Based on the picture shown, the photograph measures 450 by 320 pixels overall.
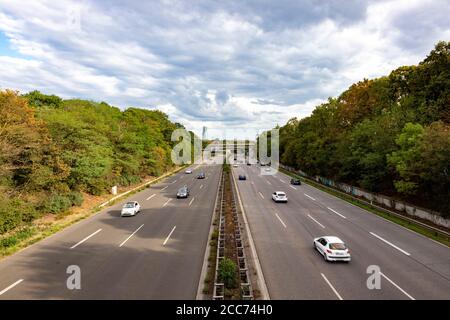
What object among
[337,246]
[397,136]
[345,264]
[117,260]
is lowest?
[117,260]

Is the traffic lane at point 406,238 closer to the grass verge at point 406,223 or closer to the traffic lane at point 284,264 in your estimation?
the grass verge at point 406,223

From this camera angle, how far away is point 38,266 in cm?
1795

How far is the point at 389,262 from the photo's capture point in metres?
18.6

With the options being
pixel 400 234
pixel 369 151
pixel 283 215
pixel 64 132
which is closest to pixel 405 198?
pixel 369 151

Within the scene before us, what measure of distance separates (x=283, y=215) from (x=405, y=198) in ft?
54.6

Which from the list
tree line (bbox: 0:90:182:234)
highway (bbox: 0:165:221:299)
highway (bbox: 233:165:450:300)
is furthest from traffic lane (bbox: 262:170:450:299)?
tree line (bbox: 0:90:182:234)

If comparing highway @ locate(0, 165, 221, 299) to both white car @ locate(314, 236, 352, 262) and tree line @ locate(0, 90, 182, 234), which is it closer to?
tree line @ locate(0, 90, 182, 234)

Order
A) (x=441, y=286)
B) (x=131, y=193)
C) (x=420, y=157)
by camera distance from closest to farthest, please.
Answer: (x=441, y=286) < (x=420, y=157) < (x=131, y=193)

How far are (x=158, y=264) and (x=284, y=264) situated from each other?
707 cm

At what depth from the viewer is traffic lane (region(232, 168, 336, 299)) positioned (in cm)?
1441

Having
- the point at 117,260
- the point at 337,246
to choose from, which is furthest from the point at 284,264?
the point at 117,260

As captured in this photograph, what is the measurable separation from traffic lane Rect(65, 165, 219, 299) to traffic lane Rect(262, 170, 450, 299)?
7912mm

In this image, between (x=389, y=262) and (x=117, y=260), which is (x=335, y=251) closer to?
(x=389, y=262)

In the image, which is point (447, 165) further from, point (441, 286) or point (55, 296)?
point (55, 296)
